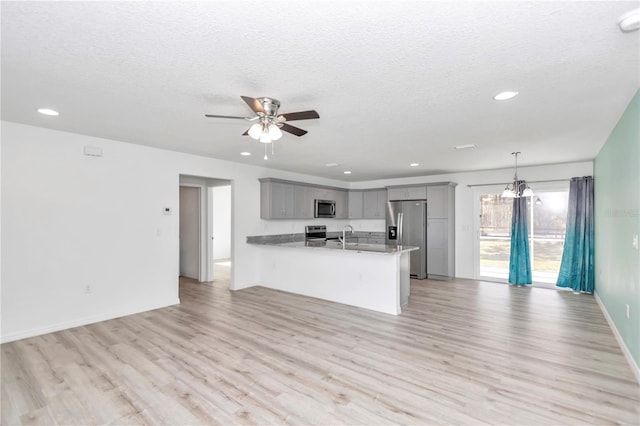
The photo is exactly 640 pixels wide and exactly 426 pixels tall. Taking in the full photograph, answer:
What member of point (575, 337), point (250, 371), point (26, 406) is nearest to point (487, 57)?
point (250, 371)

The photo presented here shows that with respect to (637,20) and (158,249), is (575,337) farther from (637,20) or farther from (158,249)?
(158,249)

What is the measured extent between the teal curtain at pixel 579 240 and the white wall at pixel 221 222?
8.85 metres

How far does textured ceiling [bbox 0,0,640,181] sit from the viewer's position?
159 centimetres

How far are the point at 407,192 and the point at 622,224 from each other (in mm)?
4371

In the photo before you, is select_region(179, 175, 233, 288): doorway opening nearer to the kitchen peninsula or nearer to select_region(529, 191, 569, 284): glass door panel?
the kitchen peninsula

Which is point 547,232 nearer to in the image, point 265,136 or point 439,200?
point 439,200

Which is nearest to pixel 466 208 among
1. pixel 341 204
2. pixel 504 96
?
pixel 341 204

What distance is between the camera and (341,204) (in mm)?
8320

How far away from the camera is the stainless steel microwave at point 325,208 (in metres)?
7.41

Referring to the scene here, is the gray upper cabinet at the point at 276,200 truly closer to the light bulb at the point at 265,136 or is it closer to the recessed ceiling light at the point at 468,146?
the recessed ceiling light at the point at 468,146

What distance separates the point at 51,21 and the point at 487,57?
8.31 feet

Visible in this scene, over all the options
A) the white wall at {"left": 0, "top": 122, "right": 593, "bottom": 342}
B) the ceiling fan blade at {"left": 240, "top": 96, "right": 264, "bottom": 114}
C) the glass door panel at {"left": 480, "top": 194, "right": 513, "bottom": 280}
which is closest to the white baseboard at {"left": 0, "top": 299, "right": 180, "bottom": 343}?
the white wall at {"left": 0, "top": 122, "right": 593, "bottom": 342}

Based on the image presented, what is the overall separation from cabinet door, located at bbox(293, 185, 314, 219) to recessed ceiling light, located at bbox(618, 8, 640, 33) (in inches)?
220

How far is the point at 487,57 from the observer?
200 centimetres
